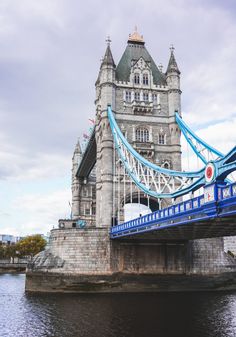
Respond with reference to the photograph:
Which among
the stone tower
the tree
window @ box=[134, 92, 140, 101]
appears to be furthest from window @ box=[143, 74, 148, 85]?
the tree

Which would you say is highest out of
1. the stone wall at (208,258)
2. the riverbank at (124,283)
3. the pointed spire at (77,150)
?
the pointed spire at (77,150)

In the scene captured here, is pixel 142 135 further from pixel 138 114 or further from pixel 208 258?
pixel 208 258

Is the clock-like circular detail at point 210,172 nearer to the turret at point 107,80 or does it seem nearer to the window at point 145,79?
the turret at point 107,80

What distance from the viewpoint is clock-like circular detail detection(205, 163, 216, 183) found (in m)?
16.5

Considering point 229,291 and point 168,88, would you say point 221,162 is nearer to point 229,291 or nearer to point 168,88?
point 229,291

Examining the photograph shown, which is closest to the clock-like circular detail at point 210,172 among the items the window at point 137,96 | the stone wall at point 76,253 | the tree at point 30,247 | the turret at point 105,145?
the stone wall at point 76,253

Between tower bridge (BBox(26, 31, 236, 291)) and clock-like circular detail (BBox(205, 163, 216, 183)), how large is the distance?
0.14 ft

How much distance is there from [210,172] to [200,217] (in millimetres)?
2296

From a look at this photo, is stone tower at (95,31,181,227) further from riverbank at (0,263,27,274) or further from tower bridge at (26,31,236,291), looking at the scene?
riverbank at (0,263,27,274)

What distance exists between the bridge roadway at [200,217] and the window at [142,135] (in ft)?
41.3

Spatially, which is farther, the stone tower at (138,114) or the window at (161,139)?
the window at (161,139)

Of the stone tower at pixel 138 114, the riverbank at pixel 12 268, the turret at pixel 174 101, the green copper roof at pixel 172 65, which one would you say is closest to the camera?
the stone tower at pixel 138 114

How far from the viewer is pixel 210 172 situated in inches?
658

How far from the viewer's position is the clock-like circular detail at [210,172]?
54.2 ft
